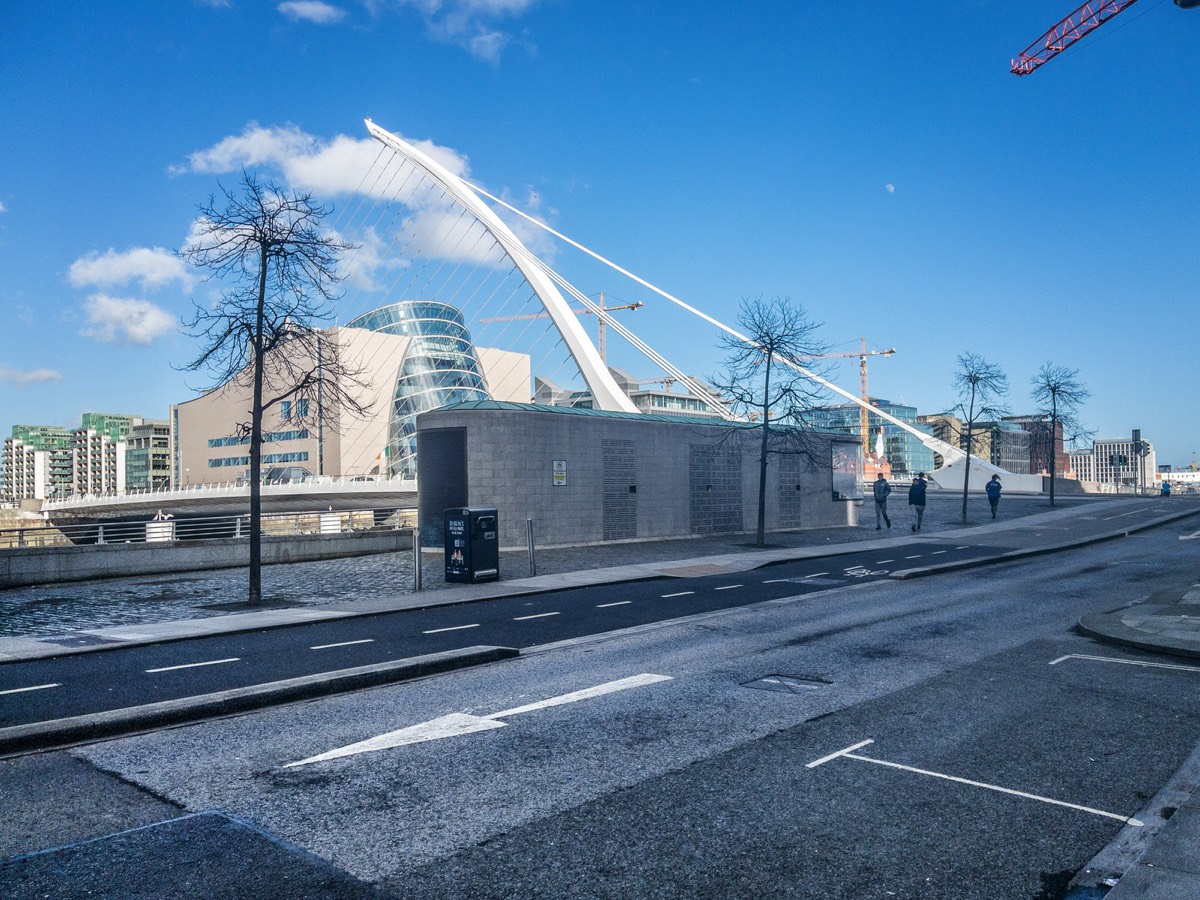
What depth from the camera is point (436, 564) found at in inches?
885

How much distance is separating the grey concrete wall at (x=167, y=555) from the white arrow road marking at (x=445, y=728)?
668 inches

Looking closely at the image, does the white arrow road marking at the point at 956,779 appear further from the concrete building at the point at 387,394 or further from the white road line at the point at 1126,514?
the concrete building at the point at 387,394

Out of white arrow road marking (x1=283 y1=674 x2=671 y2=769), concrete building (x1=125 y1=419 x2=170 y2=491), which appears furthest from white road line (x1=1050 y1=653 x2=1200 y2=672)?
concrete building (x1=125 y1=419 x2=170 y2=491)

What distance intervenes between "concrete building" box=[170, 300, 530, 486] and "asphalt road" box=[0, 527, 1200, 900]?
269ft

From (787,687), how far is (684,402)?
492ft

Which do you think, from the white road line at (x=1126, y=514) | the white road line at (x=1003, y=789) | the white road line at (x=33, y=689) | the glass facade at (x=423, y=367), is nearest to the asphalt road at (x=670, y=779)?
the white road line at (x=1003, y=789)

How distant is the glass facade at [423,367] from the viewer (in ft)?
316

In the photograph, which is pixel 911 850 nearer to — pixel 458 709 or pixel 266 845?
pixel 266 845

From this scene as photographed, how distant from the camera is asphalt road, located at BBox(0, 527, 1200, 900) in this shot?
4559 millimetres

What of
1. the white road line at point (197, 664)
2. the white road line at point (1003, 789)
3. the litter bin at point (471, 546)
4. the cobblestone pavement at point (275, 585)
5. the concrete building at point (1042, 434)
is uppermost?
the concrete building at point (1042, 434)

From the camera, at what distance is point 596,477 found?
92.0 ft

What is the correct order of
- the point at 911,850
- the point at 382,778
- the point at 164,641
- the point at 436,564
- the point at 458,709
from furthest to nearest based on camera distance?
the point at 436,564 → the point at 164,641 → the point at 458,709 → the point at 382,778 → the point at 911,850

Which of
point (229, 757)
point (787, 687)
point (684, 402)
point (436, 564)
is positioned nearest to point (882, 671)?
point (787, 687)

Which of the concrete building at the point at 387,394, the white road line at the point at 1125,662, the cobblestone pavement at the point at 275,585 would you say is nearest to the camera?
the white road line at the point at 1125,662
